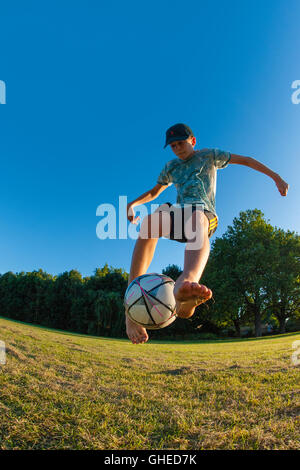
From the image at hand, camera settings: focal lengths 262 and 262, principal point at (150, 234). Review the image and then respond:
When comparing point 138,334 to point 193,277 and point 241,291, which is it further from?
point 241,291

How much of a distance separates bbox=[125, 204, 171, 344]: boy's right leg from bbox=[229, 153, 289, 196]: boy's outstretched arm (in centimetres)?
110

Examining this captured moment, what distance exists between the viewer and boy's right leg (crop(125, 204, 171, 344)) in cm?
275

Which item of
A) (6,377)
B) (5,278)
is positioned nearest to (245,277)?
(6,377)

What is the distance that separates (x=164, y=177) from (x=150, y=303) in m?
1.64

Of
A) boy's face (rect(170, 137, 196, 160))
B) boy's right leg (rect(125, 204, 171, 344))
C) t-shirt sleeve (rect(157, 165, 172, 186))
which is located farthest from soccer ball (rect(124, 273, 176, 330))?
boy's face (rect(170, 137, 196, 160))

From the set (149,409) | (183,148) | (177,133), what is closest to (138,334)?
(149,409)

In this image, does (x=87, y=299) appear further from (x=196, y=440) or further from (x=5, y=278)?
(x=196, y=440)

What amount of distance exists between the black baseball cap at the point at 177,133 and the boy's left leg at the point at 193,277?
3.18 ft

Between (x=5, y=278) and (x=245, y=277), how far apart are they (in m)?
45.7

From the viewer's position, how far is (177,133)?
2955 millimetres

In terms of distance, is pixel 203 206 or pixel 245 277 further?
pixel 245 277

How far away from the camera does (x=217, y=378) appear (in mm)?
4469

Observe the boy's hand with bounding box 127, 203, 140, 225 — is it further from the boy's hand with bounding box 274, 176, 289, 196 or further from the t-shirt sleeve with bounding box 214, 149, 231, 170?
the boy's hand with bounding box 274, 176, 289, 196

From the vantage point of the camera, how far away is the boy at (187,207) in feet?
8.13
